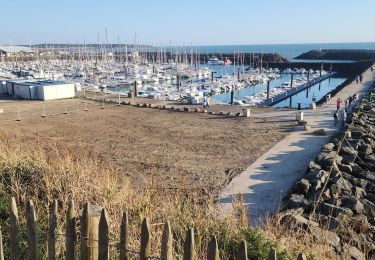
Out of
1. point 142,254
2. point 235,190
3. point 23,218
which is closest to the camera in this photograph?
point 142,254

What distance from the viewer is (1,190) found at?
21.2ft

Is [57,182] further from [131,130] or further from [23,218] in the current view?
[131,130]

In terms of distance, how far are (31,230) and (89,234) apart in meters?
0.57

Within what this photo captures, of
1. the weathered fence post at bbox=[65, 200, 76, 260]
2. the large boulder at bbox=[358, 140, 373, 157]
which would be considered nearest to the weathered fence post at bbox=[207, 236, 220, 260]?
the weathered fence post at bbox=[65, 200, 76, 260]

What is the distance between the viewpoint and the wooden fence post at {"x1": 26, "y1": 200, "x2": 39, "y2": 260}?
3699 millimetres

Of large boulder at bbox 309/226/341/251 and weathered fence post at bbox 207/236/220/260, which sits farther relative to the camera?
large boulder at bbox 309/226/341/251

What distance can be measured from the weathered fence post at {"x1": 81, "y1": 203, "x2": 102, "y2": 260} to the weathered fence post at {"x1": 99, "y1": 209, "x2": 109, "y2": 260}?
0.12 metres

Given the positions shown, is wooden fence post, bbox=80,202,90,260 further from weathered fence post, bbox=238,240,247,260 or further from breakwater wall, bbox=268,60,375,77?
breakwater wall, bbox=268,60,375,77

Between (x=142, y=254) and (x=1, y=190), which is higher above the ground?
(x=142, y=254)

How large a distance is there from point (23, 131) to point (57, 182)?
16.4 meters

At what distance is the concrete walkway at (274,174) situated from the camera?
422 inches

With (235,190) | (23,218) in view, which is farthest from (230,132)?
(23,218)

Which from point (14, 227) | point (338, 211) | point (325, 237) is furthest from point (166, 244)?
point (338, 211)

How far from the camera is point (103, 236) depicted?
3.51m
